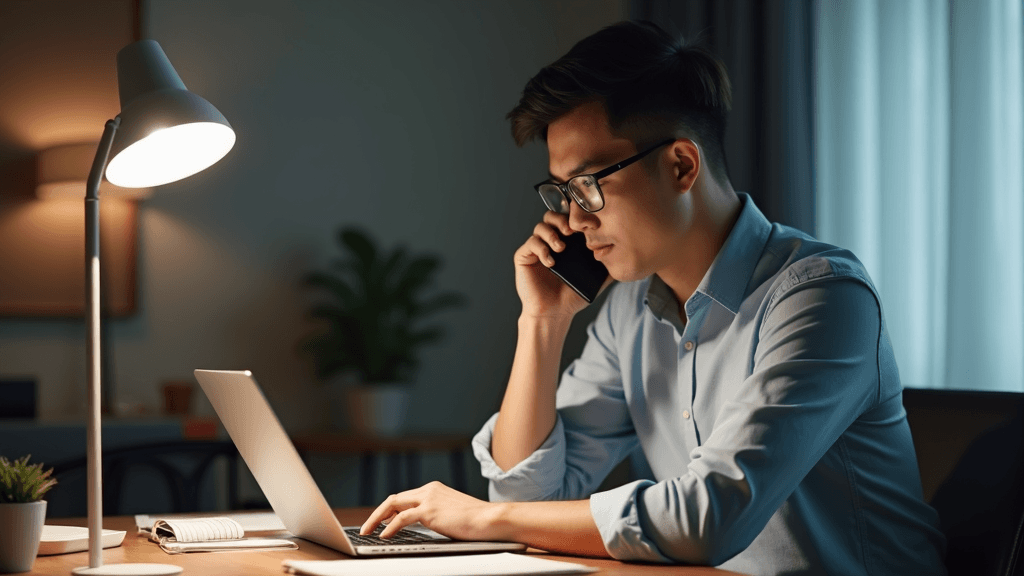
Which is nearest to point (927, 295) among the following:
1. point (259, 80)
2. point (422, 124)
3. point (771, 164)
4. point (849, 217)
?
point (849, 217)

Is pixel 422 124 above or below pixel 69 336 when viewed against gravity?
above

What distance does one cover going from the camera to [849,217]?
8.68 ft

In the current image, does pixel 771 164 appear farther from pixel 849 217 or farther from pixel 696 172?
pixel 696 172

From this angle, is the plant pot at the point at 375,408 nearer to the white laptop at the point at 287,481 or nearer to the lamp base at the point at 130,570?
the white laptop at the point at 287,481

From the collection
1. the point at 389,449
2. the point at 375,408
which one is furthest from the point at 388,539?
the point at 375,408

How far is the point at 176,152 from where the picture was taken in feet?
4.17

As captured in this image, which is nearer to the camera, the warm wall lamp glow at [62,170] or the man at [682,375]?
the man at [682,375]

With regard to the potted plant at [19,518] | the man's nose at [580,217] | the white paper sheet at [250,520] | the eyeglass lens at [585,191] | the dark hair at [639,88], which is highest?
the dark hair at [639,88]

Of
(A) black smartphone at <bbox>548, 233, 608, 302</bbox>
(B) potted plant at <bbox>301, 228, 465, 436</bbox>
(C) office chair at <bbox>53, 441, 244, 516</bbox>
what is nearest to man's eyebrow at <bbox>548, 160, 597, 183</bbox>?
(A) black smartphone at <bbox>548, 233, 608, 302</bbox>

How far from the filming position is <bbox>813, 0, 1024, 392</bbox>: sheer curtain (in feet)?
7.44

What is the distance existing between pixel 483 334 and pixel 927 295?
206 centimetres

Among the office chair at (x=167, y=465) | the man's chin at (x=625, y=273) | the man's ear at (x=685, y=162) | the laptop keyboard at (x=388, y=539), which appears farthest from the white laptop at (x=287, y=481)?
the office chair at (x=167, y=465)

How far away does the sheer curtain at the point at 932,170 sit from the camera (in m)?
2.27

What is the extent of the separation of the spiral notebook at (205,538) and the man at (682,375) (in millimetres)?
131
